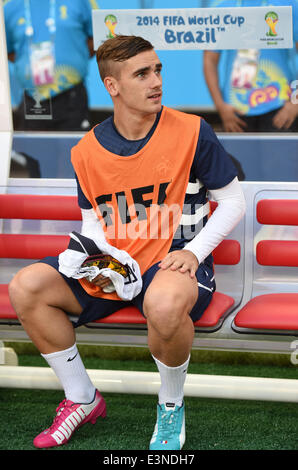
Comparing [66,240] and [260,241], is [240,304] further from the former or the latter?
[66,240]

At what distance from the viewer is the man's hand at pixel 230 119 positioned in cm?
283

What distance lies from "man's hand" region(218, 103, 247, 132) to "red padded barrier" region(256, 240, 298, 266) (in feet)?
1.63

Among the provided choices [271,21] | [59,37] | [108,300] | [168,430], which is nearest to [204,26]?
[271,21]

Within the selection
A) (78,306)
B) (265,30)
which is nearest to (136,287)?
(78,306)

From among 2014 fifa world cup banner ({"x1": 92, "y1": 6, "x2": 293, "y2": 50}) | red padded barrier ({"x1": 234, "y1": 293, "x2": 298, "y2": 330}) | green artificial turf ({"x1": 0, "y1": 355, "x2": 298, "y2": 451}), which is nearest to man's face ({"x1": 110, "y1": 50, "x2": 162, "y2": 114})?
2014 fifa world cup banner ({"x1": 92, "y1": 6, "x2": 293, "y2": 50})

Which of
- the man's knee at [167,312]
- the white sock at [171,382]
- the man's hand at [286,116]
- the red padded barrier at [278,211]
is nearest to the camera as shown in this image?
the man's knee at [167,312]

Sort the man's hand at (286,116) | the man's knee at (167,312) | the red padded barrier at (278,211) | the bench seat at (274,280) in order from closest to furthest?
1. the man's knee at (167,312)
2. the bench seat at (274,280)
3. the red padded barrier at (278,211)
4. the man's hand at (286,116)

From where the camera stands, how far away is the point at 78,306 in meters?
2.40

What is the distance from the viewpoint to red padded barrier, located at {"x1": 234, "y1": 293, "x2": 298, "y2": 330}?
2318mm

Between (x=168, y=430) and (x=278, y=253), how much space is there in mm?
849

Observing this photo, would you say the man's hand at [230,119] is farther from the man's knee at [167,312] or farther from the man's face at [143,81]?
the man's knee at [167,312]

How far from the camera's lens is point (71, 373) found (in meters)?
2.41

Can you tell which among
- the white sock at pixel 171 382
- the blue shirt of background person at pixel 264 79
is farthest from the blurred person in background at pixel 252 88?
the white sock at pixel 171 382

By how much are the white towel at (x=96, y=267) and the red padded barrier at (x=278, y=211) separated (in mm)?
643
